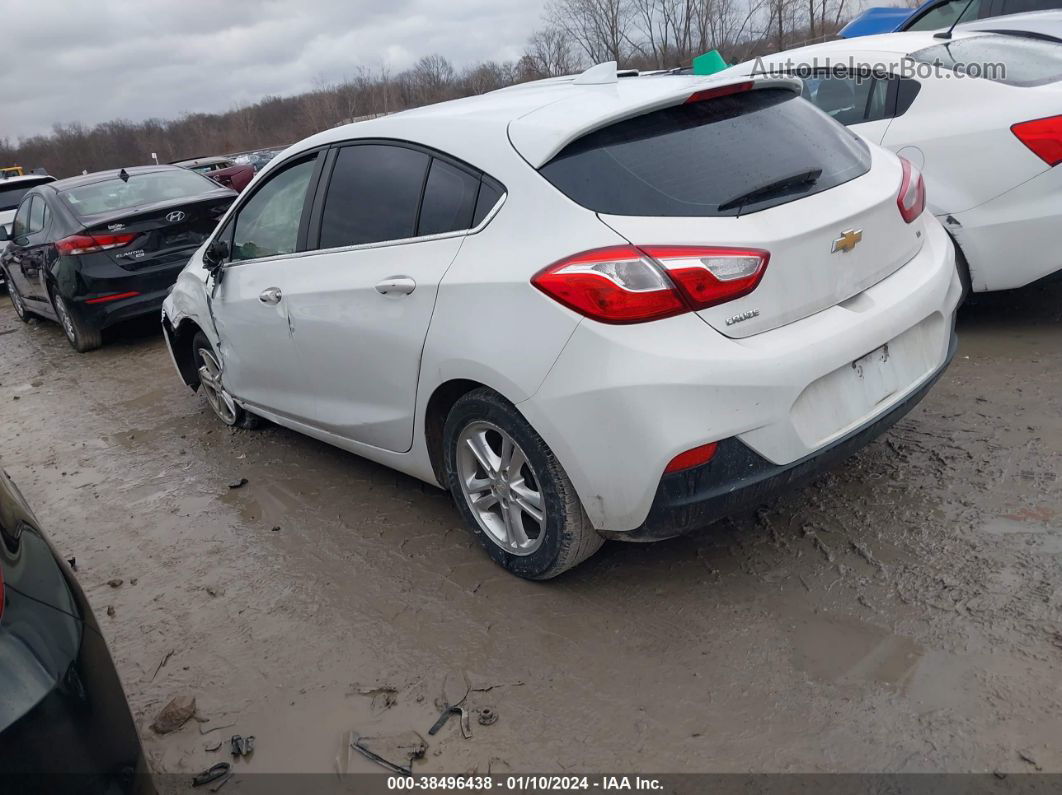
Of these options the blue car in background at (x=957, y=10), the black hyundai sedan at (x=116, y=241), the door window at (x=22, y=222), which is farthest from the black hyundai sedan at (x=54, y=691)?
the blue car in background at (x=957, y=10)

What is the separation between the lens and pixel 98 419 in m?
5.98

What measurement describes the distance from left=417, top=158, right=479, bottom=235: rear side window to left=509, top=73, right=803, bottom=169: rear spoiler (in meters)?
0.25

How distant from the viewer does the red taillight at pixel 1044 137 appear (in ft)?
13.3

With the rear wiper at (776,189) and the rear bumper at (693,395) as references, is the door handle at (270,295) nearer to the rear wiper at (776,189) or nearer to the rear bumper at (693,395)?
the rear bumper at (693,395)

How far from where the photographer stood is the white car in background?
415 cm

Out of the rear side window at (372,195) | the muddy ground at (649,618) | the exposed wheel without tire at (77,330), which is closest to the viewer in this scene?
the muddy ground at (649,618)

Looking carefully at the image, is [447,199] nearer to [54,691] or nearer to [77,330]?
[54,691]

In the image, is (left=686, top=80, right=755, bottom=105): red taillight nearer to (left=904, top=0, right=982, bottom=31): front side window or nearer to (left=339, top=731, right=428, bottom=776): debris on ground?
(left=339, top=731, right=428, bottom=776): debris on ground

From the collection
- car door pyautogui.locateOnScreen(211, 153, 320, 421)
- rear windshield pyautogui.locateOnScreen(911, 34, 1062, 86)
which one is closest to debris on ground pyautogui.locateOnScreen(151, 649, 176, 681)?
car door pyautogui.locateOnScreen(211, 153, 320, 421)

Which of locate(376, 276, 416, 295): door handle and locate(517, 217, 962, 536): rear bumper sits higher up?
locate(376, 276, 416, 295): door handle

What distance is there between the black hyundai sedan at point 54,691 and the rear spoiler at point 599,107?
1.81m

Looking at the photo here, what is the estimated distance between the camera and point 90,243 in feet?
23.9

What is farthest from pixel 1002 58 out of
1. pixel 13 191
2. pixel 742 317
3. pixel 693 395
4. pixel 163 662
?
pixel 13 191

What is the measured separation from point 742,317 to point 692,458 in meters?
0.44
